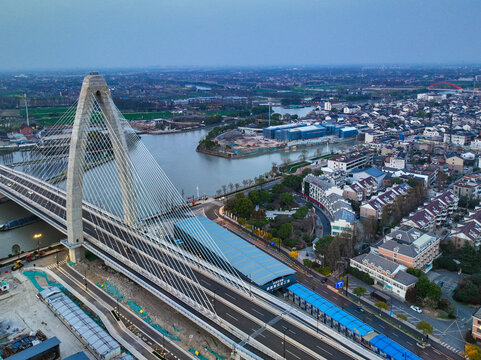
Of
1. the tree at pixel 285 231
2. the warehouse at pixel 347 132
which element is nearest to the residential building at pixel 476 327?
the tree at pixel 285 231

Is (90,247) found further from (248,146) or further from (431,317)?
(248,146)

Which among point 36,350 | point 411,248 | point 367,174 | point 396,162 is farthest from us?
point 396,162

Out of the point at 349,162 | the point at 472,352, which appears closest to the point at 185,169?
the point at 349,162

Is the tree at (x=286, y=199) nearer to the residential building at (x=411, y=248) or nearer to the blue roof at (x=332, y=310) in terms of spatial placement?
the residential building at (x=411, y=248)

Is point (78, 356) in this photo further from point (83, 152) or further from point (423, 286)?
point (423, 286)

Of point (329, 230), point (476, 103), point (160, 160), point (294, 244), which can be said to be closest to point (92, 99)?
point (294, 244)

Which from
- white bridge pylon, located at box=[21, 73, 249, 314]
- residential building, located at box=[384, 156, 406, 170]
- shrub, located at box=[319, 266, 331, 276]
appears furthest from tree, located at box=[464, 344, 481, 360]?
residential building, located at box=[384, 156, 406, 170]

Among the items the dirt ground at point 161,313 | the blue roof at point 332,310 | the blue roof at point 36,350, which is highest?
the blue roof at point 36,350
